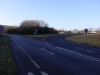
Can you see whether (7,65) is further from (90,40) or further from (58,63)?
(90,40)

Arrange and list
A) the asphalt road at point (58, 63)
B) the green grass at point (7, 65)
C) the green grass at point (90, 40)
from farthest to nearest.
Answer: the green grass at point (90, 40), the green grass at point (7, 65), the asphalt road at point (58, 63)

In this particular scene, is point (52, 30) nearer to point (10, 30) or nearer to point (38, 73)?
point (10, 30)

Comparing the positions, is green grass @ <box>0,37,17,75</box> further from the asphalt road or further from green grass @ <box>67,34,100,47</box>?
green grass @ <box>67,34,100,47</box>

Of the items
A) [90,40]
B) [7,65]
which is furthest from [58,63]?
[90,40]

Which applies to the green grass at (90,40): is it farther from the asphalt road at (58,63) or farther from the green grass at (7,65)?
the green grass at (7,65)

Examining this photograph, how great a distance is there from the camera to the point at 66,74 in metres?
12.4

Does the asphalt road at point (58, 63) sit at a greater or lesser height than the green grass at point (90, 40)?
greater

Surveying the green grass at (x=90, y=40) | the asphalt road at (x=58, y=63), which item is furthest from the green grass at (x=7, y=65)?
the green grass at (x=90, y=40)

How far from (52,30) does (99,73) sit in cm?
14401

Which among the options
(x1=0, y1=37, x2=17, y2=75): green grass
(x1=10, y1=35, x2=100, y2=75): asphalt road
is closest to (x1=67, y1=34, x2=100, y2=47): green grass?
(x1=10, y1=35, x2=100, y2=75): asphalt road

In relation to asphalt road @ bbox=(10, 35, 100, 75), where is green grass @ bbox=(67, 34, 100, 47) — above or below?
below

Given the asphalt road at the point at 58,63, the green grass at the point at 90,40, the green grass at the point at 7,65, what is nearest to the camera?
the asphalt road at the point at 58,63

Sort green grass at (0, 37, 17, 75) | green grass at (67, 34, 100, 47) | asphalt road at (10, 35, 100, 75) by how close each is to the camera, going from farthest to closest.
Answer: green grass at (67, 34, 100, 47) < green grass at (0, 37, 17, 75) < asphalt road at (10, 35, 100, 75)

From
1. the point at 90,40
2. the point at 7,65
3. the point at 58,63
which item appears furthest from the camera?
the point at 90,40
